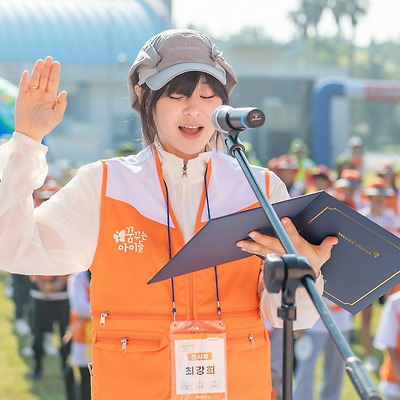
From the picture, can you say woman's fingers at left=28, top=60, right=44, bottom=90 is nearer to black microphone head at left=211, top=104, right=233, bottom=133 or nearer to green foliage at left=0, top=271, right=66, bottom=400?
black microphone head at left=211, top=104, right=233, bottom=133

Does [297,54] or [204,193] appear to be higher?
[297,54]

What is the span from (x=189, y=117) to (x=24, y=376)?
6.10 meters

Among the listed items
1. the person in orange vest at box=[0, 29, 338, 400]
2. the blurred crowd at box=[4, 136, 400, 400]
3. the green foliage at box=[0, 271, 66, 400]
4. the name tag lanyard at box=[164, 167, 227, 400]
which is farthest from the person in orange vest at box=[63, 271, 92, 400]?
the name tag lanyard at box=[164, 167, 227, 400]

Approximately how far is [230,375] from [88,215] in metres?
0.63

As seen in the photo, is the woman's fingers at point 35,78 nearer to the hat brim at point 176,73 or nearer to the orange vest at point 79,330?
the hat brim at point 176,73

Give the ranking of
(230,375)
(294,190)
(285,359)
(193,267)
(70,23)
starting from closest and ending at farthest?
(285,359) < (193,267) < (230,375) < (294,190) < (70,23)

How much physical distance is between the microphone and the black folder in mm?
220

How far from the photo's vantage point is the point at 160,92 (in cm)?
266


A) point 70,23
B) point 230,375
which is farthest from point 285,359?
point 70,23

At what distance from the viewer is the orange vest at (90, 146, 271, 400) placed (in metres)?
2.50

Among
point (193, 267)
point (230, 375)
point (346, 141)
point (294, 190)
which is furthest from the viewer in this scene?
point (346, 141)

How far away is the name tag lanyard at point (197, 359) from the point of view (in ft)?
8.14

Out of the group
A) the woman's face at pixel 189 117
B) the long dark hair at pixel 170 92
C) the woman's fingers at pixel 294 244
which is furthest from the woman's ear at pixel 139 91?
the woman's fingers at pixel 294 244

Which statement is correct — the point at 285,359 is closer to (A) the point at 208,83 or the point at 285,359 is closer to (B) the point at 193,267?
(B) the point at 193,267
